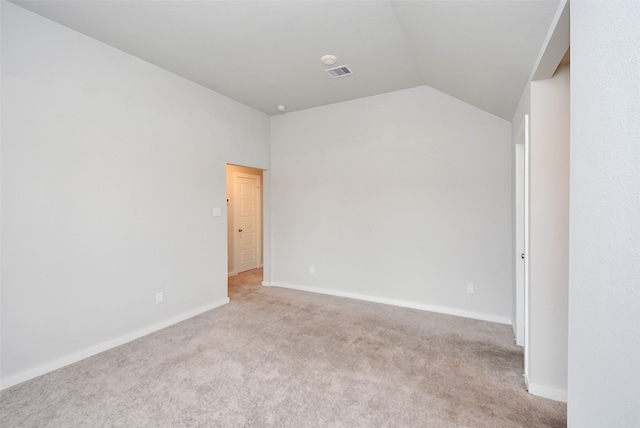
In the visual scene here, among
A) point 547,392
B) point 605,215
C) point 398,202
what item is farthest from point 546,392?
point 398,202

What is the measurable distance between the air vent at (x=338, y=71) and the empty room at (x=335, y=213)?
0.10 ft

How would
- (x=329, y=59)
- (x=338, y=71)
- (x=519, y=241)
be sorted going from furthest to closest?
(x=338, y=71) < (x=329, y=59) < (x=519, y=241)

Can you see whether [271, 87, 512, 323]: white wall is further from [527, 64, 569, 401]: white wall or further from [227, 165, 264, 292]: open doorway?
[527, 64, 569, 401]: white wall

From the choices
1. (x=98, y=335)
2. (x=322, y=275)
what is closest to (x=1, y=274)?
(x=98, y=335)

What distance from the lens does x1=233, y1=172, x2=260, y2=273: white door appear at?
5.93 metres

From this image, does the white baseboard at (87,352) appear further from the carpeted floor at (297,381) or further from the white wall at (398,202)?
the white wall at (398,202)

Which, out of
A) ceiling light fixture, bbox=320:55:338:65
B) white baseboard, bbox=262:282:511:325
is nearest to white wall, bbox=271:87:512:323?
white baseboard, bbox=262:282:511:325

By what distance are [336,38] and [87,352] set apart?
3693mm

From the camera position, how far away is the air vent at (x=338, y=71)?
3279 millimetres

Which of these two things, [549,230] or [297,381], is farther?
[297,381]

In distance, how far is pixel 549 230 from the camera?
201cm

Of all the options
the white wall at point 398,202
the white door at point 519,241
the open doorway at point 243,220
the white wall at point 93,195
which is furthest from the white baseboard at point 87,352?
the white door at point 519,241

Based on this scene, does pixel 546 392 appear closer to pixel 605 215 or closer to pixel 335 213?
pixel 605 215

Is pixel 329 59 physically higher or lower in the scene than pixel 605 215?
higher
